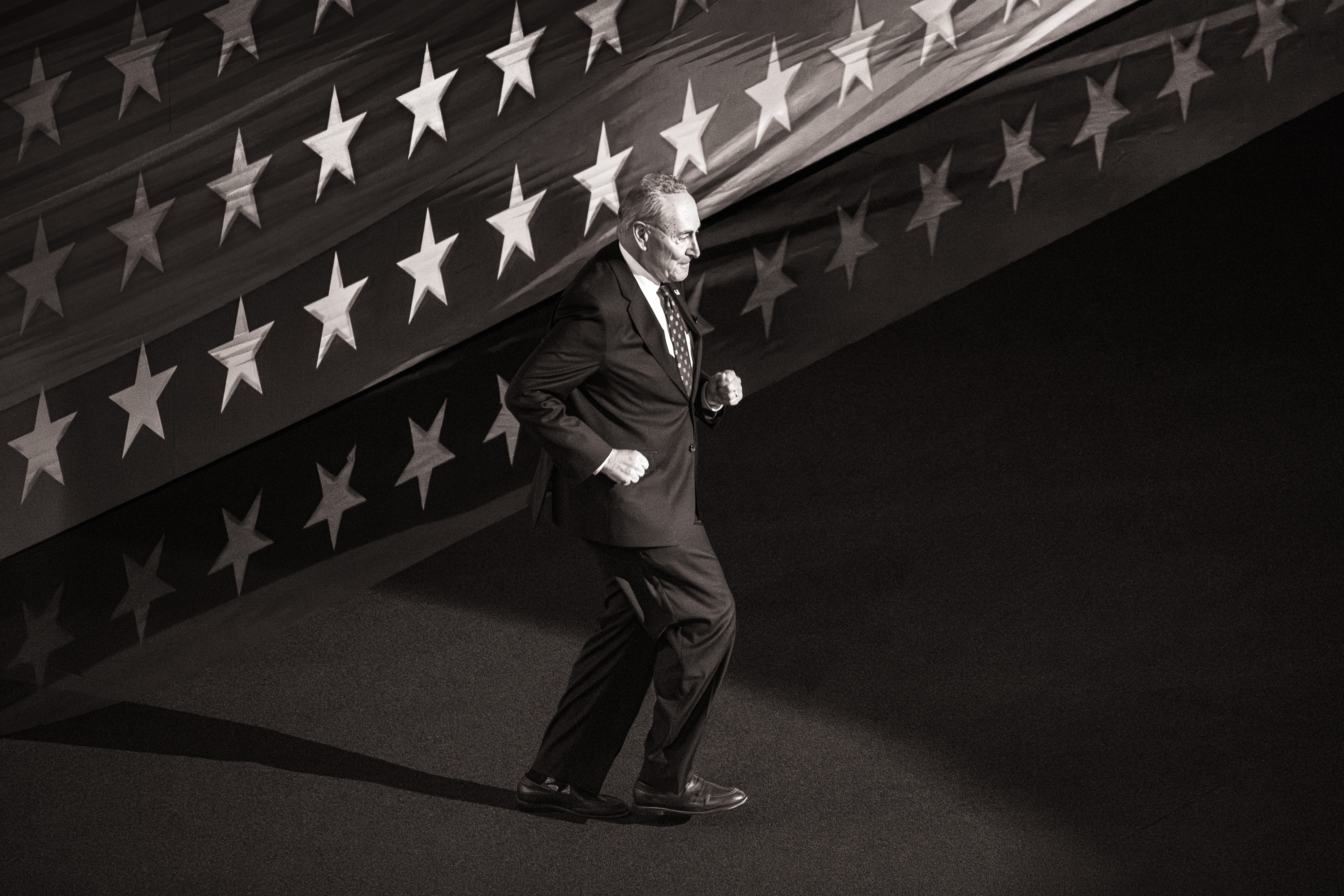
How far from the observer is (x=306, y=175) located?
4.80m

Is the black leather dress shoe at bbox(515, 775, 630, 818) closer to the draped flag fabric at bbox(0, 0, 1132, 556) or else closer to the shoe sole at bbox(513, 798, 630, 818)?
the shoe sole at bbox(513, 798, 630, 818)

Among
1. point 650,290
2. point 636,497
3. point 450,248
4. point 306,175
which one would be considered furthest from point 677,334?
point 450,248

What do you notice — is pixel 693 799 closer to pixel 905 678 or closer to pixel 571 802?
pixel 571 802

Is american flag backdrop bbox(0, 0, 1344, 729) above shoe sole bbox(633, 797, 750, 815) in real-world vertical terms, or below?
above

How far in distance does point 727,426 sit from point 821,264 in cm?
109

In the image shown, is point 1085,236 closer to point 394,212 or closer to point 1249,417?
point 1249,417

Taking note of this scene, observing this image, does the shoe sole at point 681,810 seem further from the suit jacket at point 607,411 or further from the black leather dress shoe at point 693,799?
the suit jacket at point 607,411

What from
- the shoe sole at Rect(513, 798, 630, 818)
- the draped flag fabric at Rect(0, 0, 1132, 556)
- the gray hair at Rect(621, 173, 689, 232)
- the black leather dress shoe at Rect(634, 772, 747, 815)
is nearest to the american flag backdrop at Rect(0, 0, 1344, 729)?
the draped flag fabric at Rect(0, 0, 1132, 556)

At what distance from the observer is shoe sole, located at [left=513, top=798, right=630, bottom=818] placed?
9.89ft

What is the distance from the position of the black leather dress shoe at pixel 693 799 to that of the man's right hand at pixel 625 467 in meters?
0.62

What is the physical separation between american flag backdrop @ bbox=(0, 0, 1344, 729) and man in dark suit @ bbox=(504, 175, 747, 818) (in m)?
1.14

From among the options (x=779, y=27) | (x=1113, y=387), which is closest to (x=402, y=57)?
(x=779, y=27)

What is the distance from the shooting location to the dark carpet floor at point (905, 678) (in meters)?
2.89

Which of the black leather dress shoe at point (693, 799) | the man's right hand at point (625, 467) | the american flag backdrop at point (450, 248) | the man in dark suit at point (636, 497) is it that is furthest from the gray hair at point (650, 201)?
the american flag backdrop at point (450, 248)
